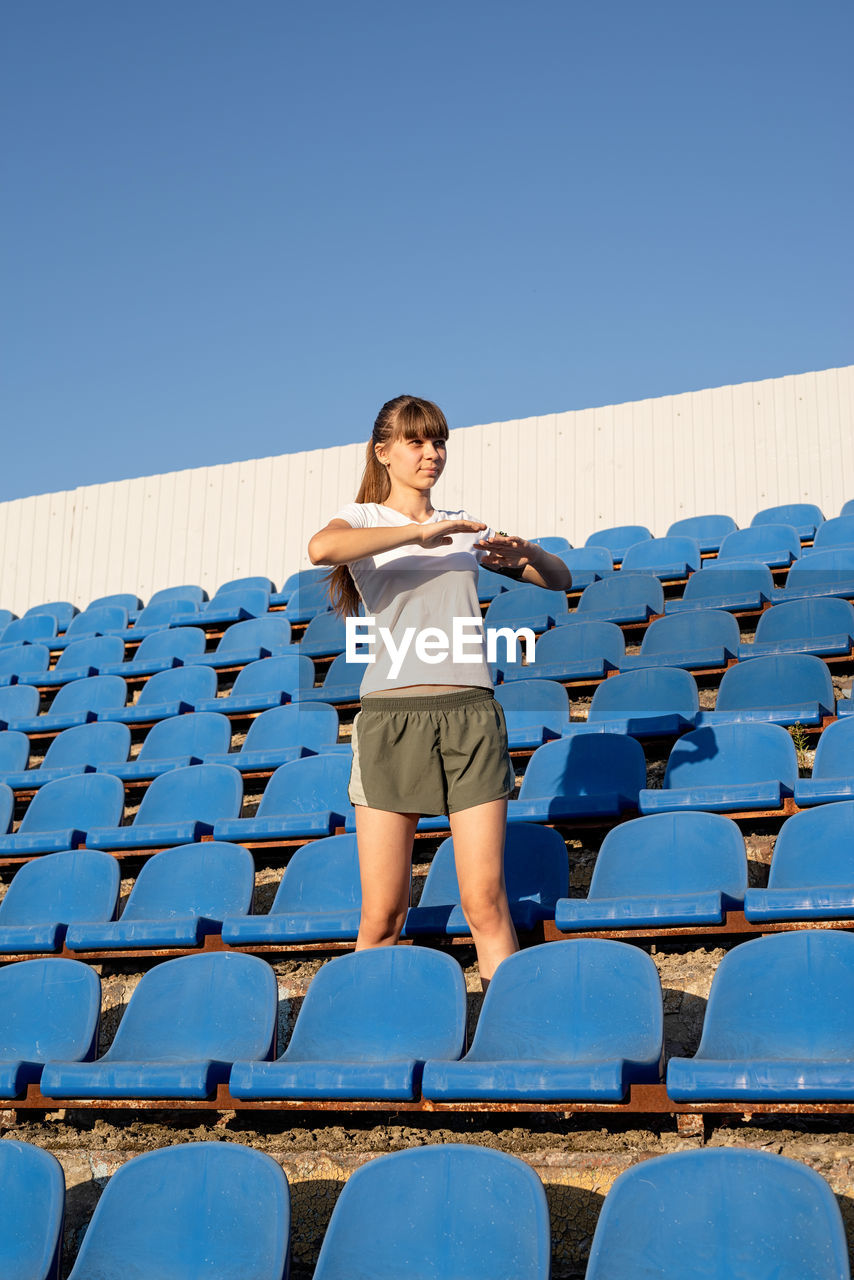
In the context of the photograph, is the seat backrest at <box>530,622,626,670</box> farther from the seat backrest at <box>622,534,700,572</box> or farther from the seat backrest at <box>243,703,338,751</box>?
the seat backrest at <box>622,534,700,572</box>

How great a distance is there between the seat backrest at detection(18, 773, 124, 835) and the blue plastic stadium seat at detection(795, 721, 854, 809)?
2.36 meters

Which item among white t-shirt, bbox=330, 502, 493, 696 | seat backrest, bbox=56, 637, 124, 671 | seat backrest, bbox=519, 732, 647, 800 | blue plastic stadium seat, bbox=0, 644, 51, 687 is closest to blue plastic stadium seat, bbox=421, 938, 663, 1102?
white t-shirt, bbox=330, 502, 493, 696

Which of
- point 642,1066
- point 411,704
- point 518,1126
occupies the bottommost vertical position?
point 518,1126

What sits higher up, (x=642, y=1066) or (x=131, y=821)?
(x=131, y=821)

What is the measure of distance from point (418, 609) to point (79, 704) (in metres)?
4.07

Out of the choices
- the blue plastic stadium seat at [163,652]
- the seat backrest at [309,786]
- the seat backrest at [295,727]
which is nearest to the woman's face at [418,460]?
the seat backrest at [309,786]

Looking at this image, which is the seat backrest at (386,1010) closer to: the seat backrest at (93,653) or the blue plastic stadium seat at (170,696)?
the blue plastic stadium seat at (170,696)

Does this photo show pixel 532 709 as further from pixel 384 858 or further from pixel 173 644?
pixel 173 644

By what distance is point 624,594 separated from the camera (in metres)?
5.41

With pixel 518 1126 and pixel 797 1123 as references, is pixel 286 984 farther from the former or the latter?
pixel 797 1123

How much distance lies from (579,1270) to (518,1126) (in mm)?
325

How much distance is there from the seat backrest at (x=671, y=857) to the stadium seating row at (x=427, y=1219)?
1.05 meters

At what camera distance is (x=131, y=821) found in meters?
4.49

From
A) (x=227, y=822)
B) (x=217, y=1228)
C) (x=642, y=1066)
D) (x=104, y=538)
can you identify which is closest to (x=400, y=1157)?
(x=217, y=1228)
